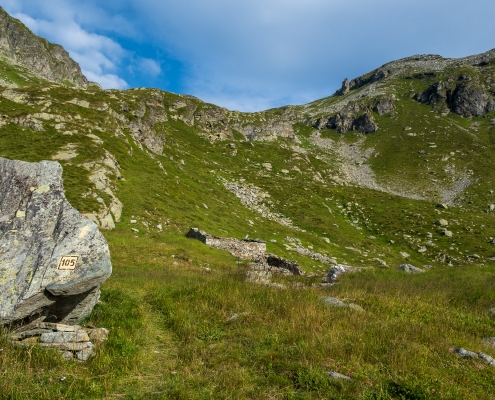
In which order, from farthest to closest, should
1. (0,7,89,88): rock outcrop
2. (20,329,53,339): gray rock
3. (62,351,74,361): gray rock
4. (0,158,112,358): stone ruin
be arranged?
(0,7,89,88): rock outcrop
(0,158,112,358): stone ruin
(20,329,53,339): gray rock
(62,351,74,361): gray rock

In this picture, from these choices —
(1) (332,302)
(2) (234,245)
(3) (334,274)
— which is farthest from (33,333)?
(2) (234,245)

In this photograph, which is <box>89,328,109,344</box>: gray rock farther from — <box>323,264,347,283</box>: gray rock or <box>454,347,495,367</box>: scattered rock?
<box>323,264,347,283</box>: gray rock

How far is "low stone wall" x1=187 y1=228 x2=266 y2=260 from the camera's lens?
3306 centimetres

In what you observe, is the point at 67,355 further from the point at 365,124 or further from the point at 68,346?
the point at 365,124

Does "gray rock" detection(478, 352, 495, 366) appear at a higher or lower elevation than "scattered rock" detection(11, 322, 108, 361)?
lower

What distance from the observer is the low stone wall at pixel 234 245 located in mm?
33062

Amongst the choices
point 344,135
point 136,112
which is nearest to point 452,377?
point 136,112

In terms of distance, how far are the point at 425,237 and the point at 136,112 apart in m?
69.5

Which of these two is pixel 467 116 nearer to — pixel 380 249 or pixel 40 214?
pixel 380 249

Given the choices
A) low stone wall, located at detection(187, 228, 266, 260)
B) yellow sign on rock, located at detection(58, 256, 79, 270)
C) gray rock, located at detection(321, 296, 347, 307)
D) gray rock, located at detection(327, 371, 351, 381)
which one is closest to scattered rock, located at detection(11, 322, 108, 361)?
yellow sign on rock, located at detection(58, 256, 79, 270)

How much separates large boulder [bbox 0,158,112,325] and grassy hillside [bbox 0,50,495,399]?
928mm

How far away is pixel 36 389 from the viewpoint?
529cm

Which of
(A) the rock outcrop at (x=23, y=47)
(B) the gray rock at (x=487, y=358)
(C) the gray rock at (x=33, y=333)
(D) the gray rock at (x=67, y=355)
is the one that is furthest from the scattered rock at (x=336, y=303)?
(A) the rock outcrop at (x=23, y=47)

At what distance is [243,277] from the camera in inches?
560
